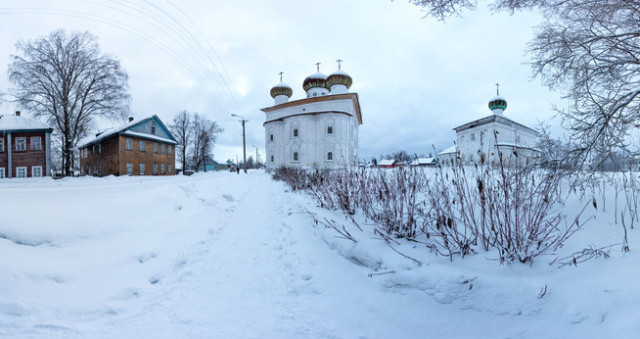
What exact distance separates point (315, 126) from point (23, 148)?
26.5 meters

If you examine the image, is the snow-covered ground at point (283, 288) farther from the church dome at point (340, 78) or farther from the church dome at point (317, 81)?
the church dome at point (317, 81)

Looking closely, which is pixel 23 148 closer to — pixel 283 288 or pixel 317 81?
pixel 317 81

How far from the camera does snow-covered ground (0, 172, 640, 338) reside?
193cm

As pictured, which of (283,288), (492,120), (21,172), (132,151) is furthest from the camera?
(492,120)

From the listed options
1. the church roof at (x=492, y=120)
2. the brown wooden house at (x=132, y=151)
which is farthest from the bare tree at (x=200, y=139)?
the church roof at (x=492, y=120)

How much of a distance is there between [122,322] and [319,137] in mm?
28362

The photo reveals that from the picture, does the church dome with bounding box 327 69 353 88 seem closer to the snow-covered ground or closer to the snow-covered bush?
the snow-covered bush

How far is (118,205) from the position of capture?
438 cm

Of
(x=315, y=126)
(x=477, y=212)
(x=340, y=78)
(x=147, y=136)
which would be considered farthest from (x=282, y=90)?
(x=477, y=212)

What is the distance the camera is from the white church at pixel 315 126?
29594mm

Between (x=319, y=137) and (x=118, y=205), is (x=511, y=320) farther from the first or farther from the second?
(x=319, y=137)

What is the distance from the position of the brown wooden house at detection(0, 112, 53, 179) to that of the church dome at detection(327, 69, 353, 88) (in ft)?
95.6

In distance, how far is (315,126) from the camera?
99.1 feet

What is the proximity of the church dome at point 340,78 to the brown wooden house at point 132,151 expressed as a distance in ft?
71.2
